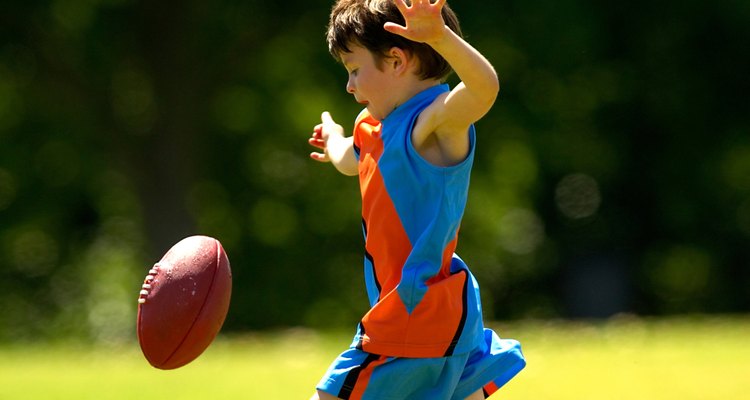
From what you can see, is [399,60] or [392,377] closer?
[392,377]

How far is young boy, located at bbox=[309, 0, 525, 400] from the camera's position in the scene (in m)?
4.04

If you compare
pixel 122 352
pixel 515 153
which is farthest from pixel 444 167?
pixel 515 153

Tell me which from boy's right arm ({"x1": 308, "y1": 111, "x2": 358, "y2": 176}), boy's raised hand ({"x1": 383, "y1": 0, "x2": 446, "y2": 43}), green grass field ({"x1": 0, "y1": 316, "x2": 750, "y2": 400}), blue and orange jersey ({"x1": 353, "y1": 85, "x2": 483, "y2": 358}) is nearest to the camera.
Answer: boy's raised hand ({"x1": 383, "y1": 0, "x2": 446, "y2": 43})

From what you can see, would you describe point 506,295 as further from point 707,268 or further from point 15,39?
point 15,39

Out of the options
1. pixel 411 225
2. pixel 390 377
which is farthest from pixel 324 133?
pixel 390 377

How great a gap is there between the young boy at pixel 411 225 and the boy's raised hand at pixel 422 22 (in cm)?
16

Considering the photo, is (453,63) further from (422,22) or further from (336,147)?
(336,147)

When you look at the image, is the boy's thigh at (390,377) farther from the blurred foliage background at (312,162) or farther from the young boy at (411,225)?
the blurred foliage background at (312,162)

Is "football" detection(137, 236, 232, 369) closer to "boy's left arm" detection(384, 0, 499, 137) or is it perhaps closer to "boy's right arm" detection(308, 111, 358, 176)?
"boy's right arm" detection(308, 111, 358, 176)

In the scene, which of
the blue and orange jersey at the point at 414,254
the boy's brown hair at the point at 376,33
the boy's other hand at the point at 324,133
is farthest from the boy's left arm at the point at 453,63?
the boy's other hand at the point at 324,133

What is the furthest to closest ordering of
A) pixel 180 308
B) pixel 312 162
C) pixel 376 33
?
pixel 312 162, pixel 180 308, pixel 376 33

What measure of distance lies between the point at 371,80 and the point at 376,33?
0.16 m

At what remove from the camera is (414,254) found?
4.03 meters

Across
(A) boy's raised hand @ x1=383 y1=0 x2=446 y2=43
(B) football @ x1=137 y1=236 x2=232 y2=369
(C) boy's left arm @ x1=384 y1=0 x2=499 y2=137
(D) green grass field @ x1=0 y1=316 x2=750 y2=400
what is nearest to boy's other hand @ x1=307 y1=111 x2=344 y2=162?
(B) football @ x1=137 y1=236 x2=232 y2=369
